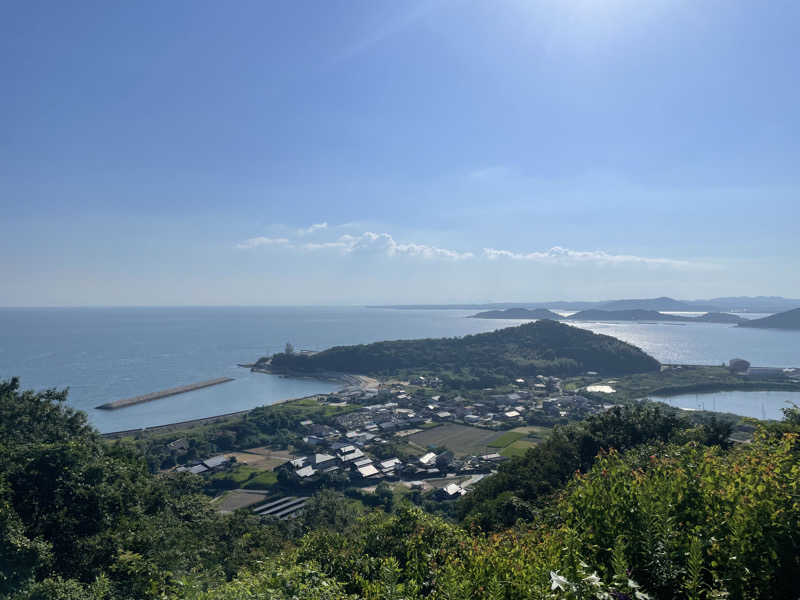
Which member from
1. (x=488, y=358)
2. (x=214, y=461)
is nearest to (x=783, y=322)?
(x=488, y=358)

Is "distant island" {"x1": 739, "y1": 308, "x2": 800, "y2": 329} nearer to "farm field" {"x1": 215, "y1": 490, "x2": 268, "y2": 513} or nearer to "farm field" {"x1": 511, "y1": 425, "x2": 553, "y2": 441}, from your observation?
"farm field" {"x1": 511, "y1": 425, "x2": 553, "y2": 441}

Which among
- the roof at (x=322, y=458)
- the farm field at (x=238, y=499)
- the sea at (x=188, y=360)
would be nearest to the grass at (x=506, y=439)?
the roof at (x=322, y=458)

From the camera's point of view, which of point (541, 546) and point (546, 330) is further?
point (546, 330)

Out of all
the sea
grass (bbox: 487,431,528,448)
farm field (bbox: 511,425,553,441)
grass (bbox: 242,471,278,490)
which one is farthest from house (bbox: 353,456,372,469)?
the sea

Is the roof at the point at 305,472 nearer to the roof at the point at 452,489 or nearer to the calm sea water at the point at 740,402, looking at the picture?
the roof at the point at 452,489

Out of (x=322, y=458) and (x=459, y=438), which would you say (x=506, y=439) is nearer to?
(x=459, y=438)

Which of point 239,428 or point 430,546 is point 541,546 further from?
point 239,428

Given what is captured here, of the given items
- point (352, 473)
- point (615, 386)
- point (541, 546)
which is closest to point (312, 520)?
point (352, 473)
